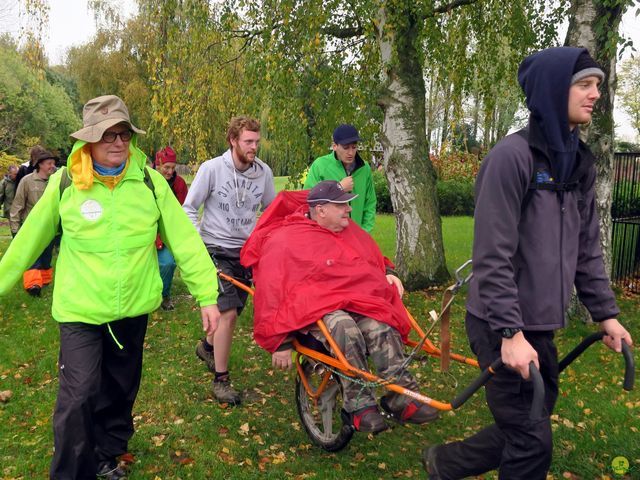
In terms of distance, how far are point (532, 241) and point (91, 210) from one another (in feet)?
7.22

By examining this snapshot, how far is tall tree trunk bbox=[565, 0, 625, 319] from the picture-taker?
6652 mm

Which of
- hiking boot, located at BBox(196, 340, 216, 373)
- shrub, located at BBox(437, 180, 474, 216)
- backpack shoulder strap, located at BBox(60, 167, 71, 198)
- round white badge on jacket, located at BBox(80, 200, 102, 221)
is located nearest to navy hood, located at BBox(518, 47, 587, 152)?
round white badge on jacket, located at BBox(80, 200, 102, 221)

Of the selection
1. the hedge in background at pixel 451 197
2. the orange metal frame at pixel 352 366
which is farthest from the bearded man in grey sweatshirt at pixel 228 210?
the hedge in background at pixel 451 197

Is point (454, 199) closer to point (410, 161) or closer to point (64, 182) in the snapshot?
point (410, 161)

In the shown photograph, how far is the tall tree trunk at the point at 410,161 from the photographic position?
9.07 meters

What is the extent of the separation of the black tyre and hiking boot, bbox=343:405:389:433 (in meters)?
0.38

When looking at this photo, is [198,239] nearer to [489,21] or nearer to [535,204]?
[535,204]

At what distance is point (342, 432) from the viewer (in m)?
4.24

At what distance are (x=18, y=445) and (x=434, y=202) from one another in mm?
6296

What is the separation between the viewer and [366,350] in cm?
387

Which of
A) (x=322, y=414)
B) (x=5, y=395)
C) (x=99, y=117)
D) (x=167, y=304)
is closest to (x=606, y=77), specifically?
(x=322, y=414)

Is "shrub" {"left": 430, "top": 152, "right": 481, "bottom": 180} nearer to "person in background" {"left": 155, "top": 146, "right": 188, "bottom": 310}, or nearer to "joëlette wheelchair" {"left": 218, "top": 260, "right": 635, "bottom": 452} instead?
"person in background" {"left": 155, "top": 146, "right": 188, "bottom": 310}

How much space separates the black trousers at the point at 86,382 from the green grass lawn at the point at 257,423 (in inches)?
25.3

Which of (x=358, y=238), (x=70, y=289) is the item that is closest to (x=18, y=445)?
(x=70, y=289)
